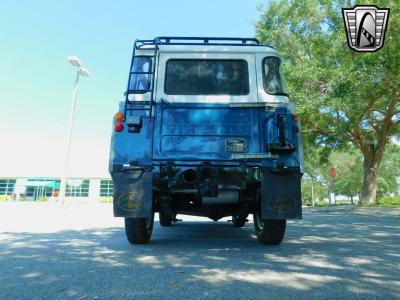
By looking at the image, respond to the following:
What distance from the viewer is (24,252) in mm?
4785

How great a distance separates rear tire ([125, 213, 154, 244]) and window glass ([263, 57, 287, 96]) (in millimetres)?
2552

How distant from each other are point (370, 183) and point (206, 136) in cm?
1936

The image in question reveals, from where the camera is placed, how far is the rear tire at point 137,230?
5102 millimetres

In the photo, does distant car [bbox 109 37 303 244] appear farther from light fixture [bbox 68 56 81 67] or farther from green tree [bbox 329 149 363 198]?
green tree [bbox 329 149 363 198]

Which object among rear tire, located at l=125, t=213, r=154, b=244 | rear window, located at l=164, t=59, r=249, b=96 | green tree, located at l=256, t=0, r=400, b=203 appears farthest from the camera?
green tree, located at l=256, t=0, r=400, b=203

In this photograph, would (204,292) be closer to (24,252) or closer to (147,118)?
(147,118)

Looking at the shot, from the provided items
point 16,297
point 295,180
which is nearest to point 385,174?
point 295,180

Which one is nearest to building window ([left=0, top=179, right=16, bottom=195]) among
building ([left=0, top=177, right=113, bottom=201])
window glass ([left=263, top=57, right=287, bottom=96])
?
building ([left=0, top=177, right=113, bottom=201])

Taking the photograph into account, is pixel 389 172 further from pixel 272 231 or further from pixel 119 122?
pixel 119 122

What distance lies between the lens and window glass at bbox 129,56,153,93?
16.8ft

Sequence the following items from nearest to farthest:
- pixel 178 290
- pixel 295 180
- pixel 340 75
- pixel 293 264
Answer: pixel 178 290
pixel 293 264
pixel 295 180
pixel 340 75

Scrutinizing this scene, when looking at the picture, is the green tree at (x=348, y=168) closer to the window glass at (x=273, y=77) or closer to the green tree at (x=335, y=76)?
the green tree at (x=335, y=76)

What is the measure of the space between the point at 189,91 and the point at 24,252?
3177 millimetres

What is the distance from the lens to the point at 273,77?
17.2ft
